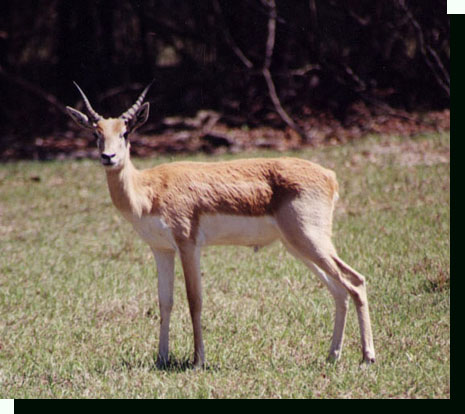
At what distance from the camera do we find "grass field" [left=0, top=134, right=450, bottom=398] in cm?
466

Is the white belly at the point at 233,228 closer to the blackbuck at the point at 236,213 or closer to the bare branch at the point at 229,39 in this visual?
the blackbuck at the point at 236,213

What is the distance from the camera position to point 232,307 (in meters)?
6.13

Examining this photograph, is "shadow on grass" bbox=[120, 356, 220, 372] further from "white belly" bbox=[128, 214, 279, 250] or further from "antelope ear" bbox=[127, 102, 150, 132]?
"antelope ear" bbox=[127, 102, 150, 132]

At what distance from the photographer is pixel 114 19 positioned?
13398mm

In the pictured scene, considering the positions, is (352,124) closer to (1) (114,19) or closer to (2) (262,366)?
(1) (114,19)

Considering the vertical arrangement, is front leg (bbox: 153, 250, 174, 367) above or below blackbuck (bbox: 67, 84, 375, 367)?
below

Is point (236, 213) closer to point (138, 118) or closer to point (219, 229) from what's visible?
point (219, 229)

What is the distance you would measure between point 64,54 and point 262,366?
1029 centimetres

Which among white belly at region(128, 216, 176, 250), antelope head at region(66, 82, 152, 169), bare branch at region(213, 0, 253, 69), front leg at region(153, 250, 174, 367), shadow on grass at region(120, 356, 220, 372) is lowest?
shadow on grass at region(120, 356, 220, 372)

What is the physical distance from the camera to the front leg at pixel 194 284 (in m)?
4.88

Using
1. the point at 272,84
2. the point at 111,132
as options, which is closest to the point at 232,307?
the point at 111,132

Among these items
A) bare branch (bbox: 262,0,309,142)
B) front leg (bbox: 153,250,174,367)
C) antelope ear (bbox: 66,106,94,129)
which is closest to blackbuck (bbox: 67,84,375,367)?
antelope ear (bbox: 66,106,94,129)

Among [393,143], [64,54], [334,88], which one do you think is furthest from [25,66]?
[393,143]

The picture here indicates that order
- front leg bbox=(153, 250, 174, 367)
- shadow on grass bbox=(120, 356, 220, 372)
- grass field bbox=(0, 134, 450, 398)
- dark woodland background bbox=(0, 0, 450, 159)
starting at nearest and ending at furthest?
grass field bbox=(0, 134, 450, 398), shadow on grass bbox=(120, 356, 220, 372), front leg bbox=(153, 250, 174, 367), dark woodland background bbox=(0, 0, 450, 159)
